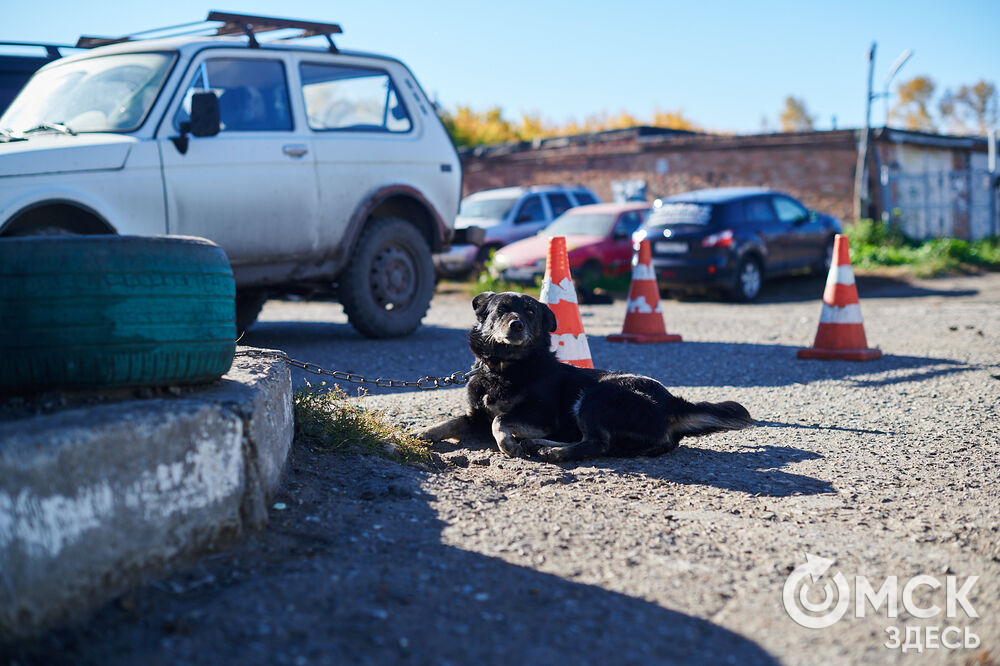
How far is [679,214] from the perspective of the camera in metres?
14.9

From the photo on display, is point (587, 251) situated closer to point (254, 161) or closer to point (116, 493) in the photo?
point (254, 161)

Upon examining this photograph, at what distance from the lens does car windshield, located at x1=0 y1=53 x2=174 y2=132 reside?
6531mm

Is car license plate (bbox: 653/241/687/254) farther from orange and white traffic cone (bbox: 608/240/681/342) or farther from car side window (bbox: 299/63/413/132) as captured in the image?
car side window (bbox: 299/63/413/132)

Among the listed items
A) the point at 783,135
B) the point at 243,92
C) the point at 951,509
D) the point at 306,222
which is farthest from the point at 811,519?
the point at 783,135

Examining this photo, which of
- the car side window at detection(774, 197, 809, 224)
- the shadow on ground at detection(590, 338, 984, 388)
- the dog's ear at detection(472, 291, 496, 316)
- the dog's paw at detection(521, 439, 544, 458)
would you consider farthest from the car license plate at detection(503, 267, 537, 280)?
the dog's paw at detection(521, 439, 544, 458)

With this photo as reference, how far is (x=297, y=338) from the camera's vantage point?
864cm

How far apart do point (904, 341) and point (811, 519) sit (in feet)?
19.6

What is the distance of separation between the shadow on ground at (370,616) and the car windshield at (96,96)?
4551 mm

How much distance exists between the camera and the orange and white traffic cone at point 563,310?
5.86m

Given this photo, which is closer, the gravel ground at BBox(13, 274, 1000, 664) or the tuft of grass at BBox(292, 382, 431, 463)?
the gravel ground at BBox(13, 274, 1000, 664)

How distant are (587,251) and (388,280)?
7580mm

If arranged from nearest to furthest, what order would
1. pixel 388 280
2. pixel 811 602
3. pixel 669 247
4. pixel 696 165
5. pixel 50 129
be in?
pixel 811 602 < pixel 50 129 < pixel 388 280 < pixel 669 247 < pixel 696 165

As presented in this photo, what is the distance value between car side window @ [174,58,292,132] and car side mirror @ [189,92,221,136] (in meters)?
0.35

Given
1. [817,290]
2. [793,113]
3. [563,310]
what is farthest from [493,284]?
[793,113]
